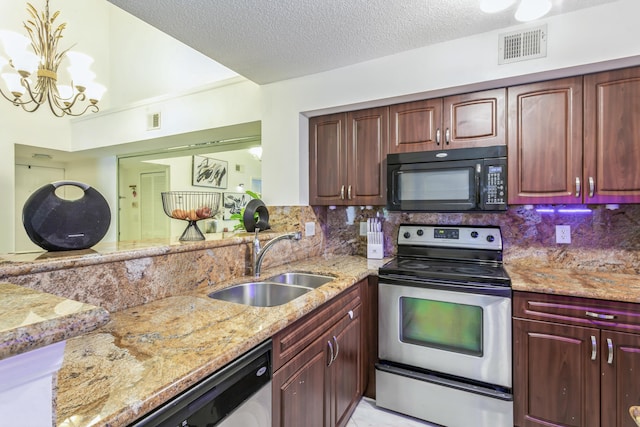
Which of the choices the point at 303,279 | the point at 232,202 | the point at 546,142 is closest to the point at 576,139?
the point at 546,142

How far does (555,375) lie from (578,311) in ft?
1.22

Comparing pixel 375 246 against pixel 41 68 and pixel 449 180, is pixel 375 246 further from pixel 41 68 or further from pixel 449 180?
pixel 41 68

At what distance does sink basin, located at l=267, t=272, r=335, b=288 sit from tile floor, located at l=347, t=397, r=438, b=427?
35.6 inches

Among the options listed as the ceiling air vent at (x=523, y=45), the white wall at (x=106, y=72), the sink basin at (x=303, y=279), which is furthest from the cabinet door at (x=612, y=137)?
the white wall at (x=106, y=72)

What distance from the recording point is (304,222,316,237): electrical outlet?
264cm

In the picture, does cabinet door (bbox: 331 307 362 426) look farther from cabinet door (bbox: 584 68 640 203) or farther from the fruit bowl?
cabinet door (bbox: 584 68 640 203)

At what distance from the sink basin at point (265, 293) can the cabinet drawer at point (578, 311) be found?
47.8 inches

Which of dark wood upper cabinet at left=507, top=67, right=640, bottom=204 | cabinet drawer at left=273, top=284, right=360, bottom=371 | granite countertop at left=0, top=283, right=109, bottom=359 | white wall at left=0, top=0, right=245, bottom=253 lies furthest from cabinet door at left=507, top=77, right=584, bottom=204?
white wall at left=0, top=0, right=245, bottom=253

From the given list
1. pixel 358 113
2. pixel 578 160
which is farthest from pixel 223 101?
pixel 578 160

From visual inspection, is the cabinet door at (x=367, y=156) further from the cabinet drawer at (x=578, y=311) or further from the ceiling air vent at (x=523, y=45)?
the cabinet drawer at (x=578, y=311)

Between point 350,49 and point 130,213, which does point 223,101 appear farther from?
point 130,213

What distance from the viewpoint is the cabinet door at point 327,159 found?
2523 millimetres

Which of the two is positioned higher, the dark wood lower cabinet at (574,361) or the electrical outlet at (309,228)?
the electrical outlet at (309,228)

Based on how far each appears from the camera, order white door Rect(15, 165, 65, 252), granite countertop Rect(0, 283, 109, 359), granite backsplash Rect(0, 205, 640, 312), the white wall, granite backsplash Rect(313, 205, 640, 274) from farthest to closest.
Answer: white door Rect(15, 165, 65, 252), the white wall, granite backsplash Rect(313, 205, 640, 274), granite backsplash Rect(0, 205, 640, 312), granite countertop Rect(0, 283, 109, 359)
